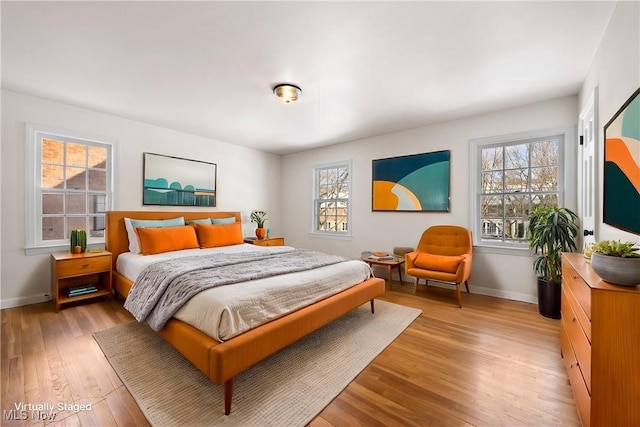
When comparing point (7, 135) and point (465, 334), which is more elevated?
point (7, 135)

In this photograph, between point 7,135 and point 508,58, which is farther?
point 7,135

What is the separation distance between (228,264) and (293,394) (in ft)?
4.55

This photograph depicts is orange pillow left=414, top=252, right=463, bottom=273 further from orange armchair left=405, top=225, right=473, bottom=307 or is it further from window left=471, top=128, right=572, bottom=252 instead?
window left=471, top=128, right=572, bottom=252

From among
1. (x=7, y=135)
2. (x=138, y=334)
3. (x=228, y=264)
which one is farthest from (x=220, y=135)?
(x=138, y=334)

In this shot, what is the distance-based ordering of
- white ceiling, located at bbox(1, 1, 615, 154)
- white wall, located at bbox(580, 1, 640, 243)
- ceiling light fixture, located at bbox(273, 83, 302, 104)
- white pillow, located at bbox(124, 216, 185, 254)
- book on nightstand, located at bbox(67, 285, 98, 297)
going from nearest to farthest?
white wall, located at bbox(580, 1, 640, 243) < white ceiling, located at bbox(1, 1, 615, 154) < ceiling light fixture, located at bbox(273, 83, 302, 104) < book on nightstand, located at bbox(67, 285, 98, 297) < white pillow, located at bbox(124, 216, 185, 254)

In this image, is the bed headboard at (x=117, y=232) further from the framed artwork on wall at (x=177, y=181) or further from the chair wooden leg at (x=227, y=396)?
the chair wooden leg at (x=227, y=396)

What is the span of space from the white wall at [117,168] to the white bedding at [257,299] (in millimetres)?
1619

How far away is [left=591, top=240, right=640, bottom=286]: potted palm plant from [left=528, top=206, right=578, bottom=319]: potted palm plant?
1782 millimetres

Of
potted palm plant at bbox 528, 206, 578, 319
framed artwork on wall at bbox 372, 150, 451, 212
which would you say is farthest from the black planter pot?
framed artwork on wall at bbox 372, 150, 451, 212

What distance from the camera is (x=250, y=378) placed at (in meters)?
1.89

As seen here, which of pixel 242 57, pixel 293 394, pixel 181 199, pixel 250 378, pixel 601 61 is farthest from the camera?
pixel 181 199

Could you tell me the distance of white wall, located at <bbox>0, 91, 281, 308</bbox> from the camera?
10.0 feet

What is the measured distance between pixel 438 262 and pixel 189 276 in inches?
113

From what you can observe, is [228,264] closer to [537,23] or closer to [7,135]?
[7,135]
